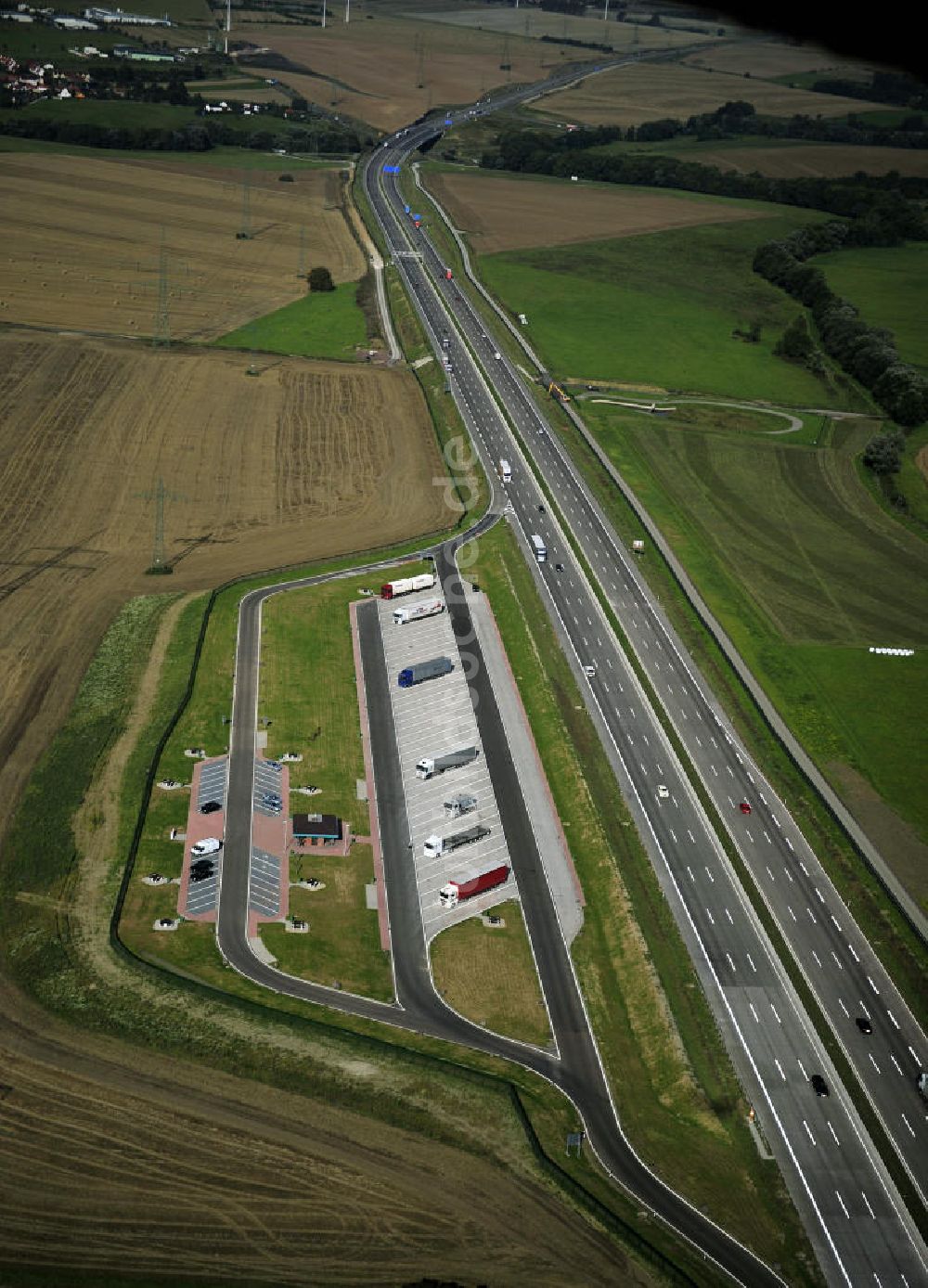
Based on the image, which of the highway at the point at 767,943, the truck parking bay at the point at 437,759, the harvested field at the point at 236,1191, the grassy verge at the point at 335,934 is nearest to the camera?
the harvested field at the point at 236,1191

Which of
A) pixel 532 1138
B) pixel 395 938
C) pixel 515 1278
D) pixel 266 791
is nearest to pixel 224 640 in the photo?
pixel 266 791

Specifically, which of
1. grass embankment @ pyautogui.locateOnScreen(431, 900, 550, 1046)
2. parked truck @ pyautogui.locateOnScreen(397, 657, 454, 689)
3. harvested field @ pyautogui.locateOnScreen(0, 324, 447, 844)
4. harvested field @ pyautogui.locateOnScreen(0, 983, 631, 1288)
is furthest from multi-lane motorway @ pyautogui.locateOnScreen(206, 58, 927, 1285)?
harvested field @ pyautogui.locateOnScreen(0, 324, 447, 844)

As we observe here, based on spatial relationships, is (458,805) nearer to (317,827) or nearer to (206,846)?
(317,827)

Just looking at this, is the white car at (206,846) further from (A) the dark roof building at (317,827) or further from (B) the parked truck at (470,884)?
(B) the parked truck at (470,884)

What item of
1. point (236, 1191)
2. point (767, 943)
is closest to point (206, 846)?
point (236, 1191)

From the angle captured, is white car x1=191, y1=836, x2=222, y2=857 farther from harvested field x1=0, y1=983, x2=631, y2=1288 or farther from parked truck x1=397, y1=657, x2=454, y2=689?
parked truck x1=397, y1=657, x2=454, y2=689

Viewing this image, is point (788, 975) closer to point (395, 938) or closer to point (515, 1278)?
point (395, 938)

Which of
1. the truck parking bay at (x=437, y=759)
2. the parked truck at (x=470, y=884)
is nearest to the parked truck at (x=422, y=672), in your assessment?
the truck parking bay at (x=437, y=759)
